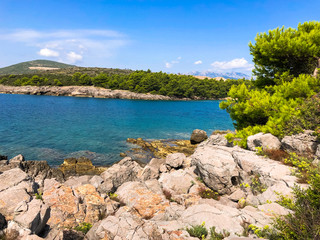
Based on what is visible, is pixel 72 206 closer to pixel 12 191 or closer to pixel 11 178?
pixel 12 191

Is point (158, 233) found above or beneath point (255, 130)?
beneath

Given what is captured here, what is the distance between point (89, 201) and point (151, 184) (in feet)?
21.0

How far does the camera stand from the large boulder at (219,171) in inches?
584

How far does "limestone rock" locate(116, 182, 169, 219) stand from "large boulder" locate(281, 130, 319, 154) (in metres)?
10.2

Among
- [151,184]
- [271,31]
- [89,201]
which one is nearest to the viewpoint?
[89,201]

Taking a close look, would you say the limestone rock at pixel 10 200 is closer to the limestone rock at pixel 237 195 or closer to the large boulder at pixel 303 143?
the limestone rock at pixel 237 195

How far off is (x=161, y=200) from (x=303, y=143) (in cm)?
1104

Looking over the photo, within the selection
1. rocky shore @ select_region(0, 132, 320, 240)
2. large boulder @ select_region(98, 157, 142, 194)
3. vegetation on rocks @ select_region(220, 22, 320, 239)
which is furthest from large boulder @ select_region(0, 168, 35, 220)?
vegetation on rocks @ select_region(220, 22, 320, 239)

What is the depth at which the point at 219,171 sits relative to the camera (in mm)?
14953

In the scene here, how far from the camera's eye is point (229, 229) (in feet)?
26.4

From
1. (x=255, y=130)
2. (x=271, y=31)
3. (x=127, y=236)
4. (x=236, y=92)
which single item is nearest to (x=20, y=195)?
(x=127, y=236)

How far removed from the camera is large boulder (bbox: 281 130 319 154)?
13.5m

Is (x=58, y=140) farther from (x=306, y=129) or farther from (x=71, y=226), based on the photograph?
(x=306, y=129)

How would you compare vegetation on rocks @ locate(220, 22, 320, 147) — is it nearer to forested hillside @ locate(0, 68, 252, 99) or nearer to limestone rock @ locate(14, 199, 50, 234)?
limestone rock @ locate(14, 199, 50, 234)
